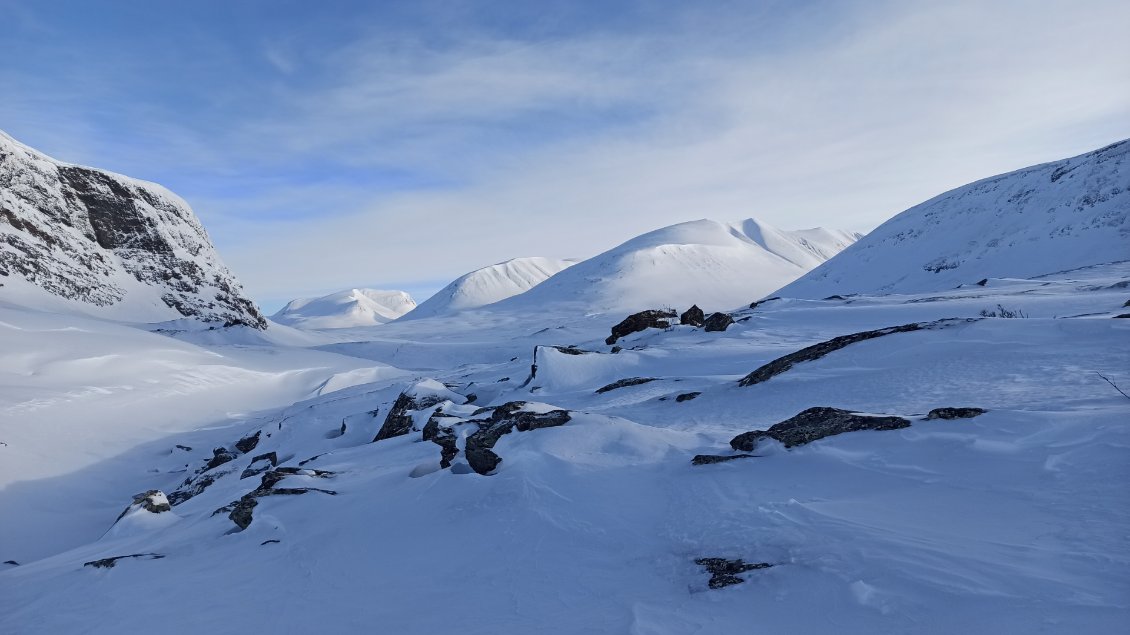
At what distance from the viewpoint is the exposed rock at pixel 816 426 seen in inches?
167

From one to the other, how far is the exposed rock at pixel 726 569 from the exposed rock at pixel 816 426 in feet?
5.17

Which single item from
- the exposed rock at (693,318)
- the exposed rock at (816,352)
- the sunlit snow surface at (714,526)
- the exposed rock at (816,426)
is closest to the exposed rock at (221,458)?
the sunlit snow surface at (714,526)

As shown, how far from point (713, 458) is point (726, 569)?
157 centimetres

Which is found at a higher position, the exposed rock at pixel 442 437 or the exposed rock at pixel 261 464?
the exposed rock at pixel 442 437

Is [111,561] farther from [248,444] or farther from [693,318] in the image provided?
[693,318]

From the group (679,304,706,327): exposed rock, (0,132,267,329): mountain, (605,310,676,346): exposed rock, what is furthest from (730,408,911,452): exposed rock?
(0,132,267,329): mountain

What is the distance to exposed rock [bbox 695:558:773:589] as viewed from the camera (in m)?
2.83

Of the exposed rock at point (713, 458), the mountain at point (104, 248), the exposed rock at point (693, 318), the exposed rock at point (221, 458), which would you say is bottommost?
the exposed rock at point (221, 458)

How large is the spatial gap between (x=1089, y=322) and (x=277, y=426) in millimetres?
14986

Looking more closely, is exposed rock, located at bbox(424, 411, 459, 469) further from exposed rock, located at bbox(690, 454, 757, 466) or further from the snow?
exposed rock, located at bbox(690, 454, 757, 466)

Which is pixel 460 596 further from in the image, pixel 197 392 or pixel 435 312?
pixel 435 312

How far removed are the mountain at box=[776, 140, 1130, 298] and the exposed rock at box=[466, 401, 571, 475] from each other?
32.8 metres

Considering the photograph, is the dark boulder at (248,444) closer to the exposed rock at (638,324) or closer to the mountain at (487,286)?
the exposed rock at (638,324)

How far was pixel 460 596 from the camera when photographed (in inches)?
127
